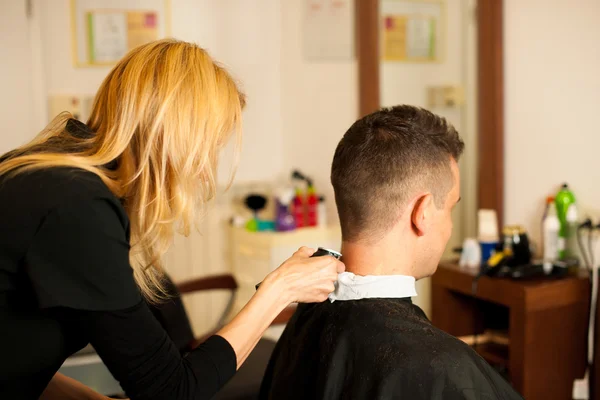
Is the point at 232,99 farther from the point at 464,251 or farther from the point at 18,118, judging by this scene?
the point at 18,118

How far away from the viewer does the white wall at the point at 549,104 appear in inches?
88.7

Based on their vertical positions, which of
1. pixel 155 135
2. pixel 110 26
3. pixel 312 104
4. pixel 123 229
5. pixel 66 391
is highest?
pixel 110 26

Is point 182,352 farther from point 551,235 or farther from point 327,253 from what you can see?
point 551,235

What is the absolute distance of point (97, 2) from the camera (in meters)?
3.41

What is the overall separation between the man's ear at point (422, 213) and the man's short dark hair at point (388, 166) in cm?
2

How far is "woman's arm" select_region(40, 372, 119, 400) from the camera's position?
4.70 ft

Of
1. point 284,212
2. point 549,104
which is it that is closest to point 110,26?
point 284,212

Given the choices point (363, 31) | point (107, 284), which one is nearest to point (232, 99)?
point (107, 284)

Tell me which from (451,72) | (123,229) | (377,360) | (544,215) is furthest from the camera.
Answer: (451,72)

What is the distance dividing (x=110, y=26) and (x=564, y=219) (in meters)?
2.46

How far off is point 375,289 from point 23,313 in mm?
675

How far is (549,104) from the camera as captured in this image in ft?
7.88

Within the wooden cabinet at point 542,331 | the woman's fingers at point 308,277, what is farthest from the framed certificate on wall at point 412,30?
the woman's fingers at point 308,277

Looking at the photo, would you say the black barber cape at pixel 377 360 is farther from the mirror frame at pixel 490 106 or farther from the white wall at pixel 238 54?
the white wall at pixel 238 54
